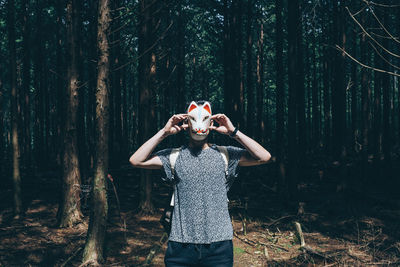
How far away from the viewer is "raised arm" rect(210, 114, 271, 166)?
10.5 feet

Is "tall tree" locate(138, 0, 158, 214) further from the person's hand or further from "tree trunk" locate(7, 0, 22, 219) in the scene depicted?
the person's hand

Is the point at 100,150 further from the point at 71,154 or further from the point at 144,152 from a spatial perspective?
the point at 144,152

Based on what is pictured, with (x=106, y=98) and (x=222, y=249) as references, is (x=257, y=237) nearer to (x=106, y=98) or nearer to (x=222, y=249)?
(x=106, y=98)

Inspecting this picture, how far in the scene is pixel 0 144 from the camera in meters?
25.4

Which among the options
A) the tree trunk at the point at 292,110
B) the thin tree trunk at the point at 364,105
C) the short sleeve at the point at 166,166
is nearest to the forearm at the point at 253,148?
the short sleeve at the point at 166,166

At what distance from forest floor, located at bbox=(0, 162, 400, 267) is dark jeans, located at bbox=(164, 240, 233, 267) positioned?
4333mm

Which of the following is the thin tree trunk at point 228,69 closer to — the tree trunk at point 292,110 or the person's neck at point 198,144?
the tree trunk at point 292,110

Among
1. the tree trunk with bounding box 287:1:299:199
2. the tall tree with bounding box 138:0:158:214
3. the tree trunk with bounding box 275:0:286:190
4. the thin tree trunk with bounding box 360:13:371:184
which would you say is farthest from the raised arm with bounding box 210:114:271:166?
the thin tree trunk with bounding box 360:13:371:184

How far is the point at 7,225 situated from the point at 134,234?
11.3 feet

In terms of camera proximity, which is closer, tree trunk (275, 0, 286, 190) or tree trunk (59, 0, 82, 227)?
tree trunk (59, 0, 82, 227)

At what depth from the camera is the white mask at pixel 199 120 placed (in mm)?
3146

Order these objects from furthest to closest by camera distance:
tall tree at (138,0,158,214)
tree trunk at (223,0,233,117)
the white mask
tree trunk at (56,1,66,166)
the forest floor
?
tree trunk at (223,0,233,117) → tree trunk at (56,1,66,166) → tall tree at (138,0,158,214) → the forest floor → the white mask

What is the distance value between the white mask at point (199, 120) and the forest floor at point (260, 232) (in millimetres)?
4607

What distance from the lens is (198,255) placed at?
9.61ft
